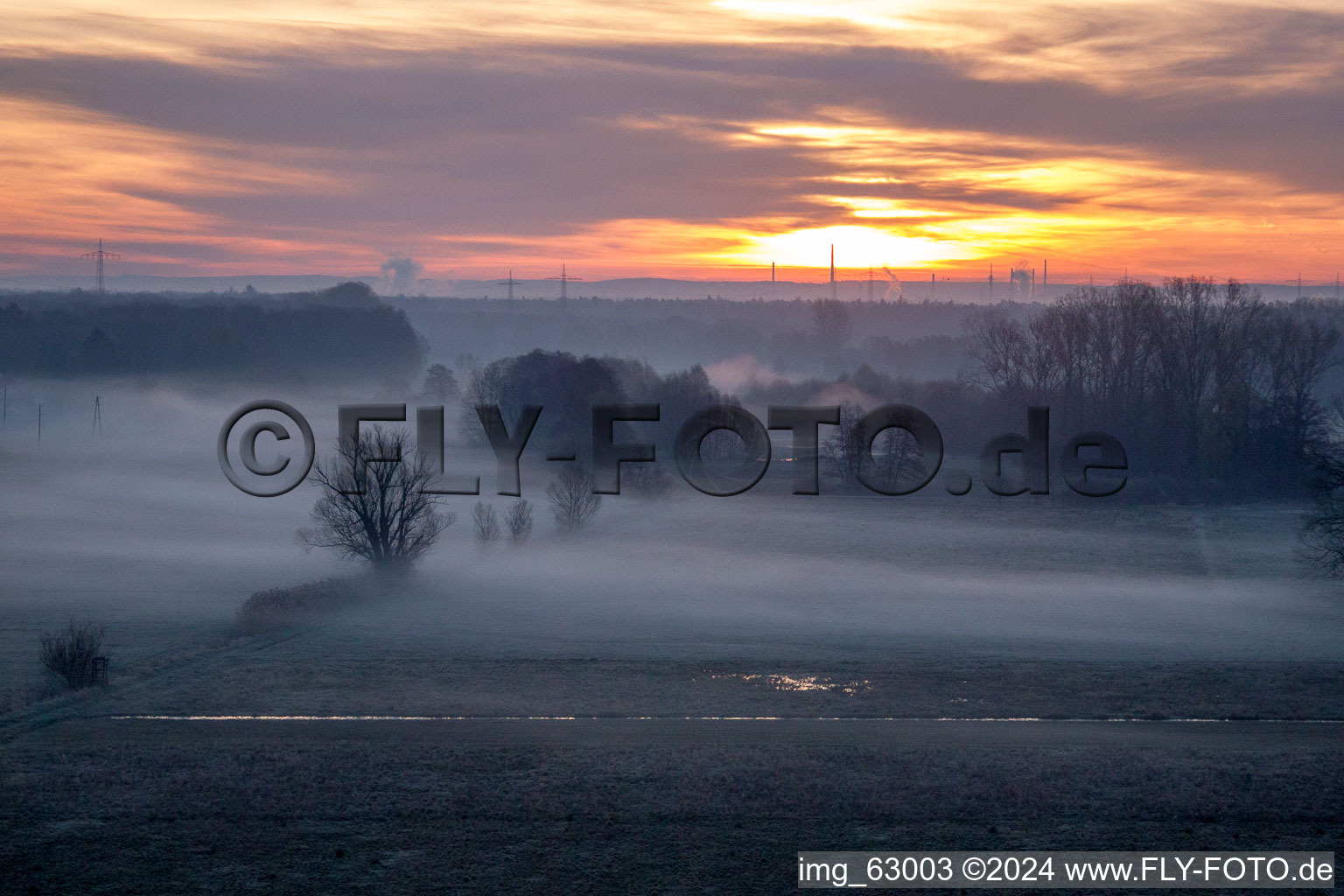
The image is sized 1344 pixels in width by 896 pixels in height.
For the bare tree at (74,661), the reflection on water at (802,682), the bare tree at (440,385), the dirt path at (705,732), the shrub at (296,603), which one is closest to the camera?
the dirt path at (705,732)

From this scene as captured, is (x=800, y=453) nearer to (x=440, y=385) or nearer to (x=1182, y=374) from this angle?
(x=1182, y=374)

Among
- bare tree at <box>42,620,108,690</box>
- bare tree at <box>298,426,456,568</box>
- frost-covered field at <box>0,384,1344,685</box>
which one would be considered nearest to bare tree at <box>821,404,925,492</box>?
frost-covered field at <box>0,384,1344,685</box>

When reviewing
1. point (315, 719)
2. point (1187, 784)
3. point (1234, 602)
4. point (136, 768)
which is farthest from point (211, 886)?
point (1234, 602)

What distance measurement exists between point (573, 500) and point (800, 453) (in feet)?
108

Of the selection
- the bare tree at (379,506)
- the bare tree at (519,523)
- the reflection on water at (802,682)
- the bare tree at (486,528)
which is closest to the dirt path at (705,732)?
the reflection on water at (802,682)

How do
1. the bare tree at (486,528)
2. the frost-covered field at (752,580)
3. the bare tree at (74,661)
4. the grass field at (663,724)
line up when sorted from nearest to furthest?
the grass field at (663,724)
the bare tree at (74,661)
the frost-covered field at (752,580)
the bare tree at (486,528)

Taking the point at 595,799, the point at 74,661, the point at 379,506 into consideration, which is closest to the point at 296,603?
the point at 379,506

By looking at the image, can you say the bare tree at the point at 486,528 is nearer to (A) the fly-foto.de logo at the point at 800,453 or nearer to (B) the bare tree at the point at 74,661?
(A) the fly-foto.de logo at the point at 800,453

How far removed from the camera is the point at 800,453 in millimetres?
104312

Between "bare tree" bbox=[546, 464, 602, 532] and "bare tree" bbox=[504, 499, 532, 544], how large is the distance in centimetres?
244

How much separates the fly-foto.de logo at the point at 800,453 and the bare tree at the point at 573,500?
274 centimetres

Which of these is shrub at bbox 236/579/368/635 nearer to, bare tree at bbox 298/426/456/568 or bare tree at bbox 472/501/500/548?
bare tree at bbox 298/426/456/568

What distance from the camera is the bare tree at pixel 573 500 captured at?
77.1 metres

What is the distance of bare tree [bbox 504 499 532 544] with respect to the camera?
73.1 meters
